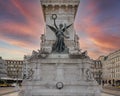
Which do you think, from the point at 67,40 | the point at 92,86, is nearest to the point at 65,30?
the point at 67,40

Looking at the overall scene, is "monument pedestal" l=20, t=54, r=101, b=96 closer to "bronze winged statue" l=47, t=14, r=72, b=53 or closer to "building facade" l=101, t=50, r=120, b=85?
"bronze winged statue" l=47, t=14, r=72, b=53

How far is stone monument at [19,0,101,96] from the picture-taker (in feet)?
139

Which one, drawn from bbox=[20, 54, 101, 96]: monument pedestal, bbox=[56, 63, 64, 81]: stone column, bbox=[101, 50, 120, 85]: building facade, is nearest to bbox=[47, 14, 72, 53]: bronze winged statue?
bbox=[20, 54, 101, 96]: monument pedestal

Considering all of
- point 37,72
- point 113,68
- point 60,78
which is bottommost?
point 60,78

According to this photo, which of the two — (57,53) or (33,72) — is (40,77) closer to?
(33,72)

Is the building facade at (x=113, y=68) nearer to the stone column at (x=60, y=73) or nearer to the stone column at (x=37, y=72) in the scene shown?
the stone column at (x=60, y=73)

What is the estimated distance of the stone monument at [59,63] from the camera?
4247cm

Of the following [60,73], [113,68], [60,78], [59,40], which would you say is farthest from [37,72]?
[113,68]

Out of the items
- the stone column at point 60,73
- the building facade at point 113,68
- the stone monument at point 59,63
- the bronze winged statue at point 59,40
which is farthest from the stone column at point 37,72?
the building facade at point 113,68

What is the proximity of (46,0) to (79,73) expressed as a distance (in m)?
15.4

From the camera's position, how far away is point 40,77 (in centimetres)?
4409

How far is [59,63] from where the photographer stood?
147 feet

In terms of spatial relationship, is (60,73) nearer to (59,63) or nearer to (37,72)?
(59,63)

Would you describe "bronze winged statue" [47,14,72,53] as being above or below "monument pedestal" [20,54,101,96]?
above
